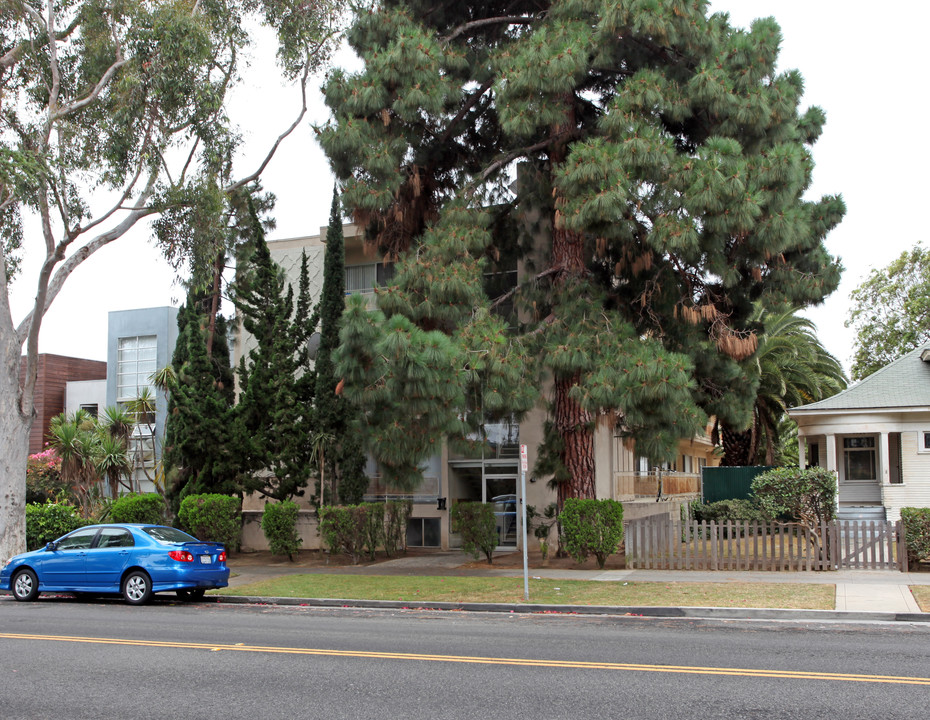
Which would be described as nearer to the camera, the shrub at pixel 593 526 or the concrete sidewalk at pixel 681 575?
the concrete sidewalk at pixel 681 575

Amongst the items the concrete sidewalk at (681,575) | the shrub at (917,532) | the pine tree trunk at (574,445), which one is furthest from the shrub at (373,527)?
the shrub at (917,532)

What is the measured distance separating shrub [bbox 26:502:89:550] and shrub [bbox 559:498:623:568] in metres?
12.3

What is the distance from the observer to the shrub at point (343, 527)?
2008 centimetres

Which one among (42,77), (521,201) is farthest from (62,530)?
(521,201)

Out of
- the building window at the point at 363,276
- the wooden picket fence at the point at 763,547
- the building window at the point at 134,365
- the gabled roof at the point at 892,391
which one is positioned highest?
the building window at the point at 363,276

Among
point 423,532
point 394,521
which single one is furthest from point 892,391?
point 394,521

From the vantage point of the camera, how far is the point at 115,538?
15250mm

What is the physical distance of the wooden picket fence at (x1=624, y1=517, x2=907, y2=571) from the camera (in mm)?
16625

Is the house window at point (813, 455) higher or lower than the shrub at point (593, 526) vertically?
higher

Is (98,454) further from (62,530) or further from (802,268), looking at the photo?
(802,268)

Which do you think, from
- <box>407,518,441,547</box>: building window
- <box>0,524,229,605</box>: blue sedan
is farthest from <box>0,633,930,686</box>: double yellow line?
<box>407,518,441,547</box>: building window

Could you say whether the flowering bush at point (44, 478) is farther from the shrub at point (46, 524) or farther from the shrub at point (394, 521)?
the shrub at point (394, 521)

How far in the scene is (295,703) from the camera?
23.4 feet

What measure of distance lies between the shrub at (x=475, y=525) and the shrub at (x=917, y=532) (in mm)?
8474
